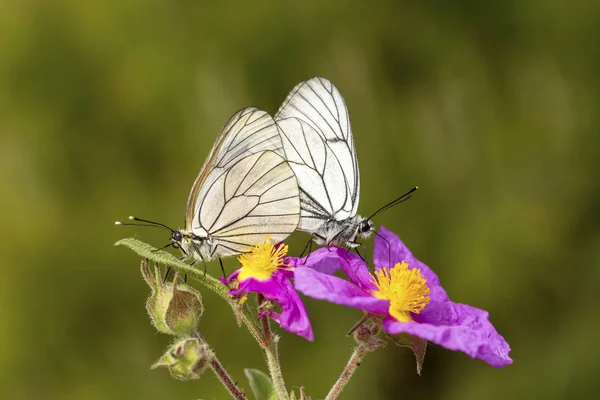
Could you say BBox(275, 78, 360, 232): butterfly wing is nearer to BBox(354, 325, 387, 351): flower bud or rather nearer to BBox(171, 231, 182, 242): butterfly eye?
BBox(171, 231, 182, 242): butterfly eye

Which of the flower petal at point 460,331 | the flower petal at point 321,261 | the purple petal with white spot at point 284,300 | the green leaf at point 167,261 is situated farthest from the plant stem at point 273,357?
the flower petal at point 460,331

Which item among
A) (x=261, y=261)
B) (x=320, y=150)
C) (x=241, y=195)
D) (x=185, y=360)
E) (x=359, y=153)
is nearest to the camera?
(x=185, y=360)

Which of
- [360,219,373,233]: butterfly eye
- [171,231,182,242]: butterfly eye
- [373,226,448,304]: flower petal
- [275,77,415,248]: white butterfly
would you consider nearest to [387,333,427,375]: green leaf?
[373,226,448,304]: flower petal

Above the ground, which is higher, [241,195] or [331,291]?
[241,195]

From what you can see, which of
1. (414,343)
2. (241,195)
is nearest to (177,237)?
(241,195)

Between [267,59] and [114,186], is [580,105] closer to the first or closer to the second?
[267,59]

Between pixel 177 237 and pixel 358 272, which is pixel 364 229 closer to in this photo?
pixel 358 272

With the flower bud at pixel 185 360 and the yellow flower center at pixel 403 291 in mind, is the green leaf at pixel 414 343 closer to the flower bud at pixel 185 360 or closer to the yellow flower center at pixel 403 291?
the yellow flower center at pixel 403 291
